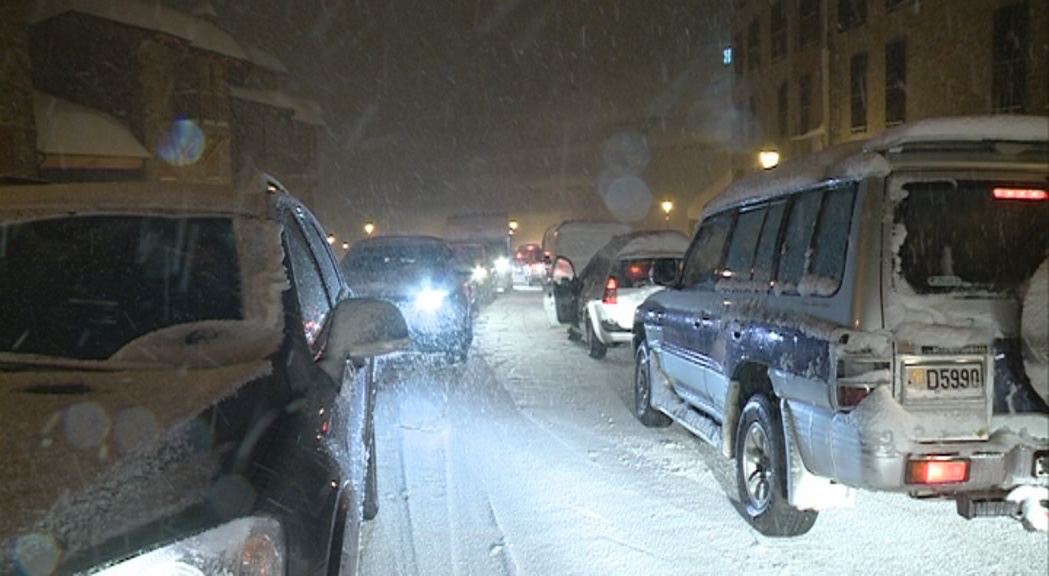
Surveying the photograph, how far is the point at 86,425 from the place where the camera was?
7.43ft

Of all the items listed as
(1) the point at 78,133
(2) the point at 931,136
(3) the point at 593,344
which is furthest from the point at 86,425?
(1) the point at 78,133

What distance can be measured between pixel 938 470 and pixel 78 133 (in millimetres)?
26138

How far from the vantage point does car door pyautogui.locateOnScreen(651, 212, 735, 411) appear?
5738 millimetres

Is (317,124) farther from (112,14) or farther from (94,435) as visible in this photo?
(94,435)

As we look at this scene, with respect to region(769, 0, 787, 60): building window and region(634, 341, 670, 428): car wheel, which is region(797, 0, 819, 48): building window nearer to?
region(769, 0, 787, 60): building window

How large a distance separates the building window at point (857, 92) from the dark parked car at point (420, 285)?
17.2 metres

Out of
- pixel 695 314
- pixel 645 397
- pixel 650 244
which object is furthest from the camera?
pixel 650 244

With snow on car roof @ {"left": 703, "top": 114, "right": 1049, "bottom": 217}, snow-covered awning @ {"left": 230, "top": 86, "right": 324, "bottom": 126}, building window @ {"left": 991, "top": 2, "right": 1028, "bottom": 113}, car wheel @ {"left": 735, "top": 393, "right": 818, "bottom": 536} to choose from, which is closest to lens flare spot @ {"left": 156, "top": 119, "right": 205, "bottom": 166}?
snow-covered awning @ {"left": 230, "top": 86, "right": 324, "bottom": 126}

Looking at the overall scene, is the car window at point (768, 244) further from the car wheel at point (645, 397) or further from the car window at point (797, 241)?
the car wheel at point (645, 397)

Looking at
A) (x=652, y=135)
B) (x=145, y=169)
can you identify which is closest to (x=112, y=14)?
(x=145, y=169)

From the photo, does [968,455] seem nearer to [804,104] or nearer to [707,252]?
[707,252]

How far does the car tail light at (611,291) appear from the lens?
1091 cm

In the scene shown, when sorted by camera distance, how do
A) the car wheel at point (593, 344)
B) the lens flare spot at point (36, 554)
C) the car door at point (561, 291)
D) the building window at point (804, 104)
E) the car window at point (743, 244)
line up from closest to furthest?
the lens flare spot at point (36, 554)
the car window at point (743, 244)
the car wheel at point (593, 344)
the car door at point (561, 291)
the building window at point (804, 104)

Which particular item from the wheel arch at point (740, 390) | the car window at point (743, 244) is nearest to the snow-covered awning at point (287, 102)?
the car window at point (743, 244)
